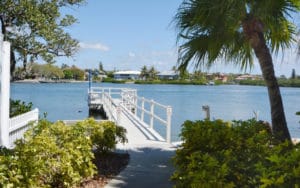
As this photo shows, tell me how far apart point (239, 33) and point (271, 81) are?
1.21m

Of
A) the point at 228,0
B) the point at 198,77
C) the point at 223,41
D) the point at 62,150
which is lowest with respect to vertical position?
the point at 62,150

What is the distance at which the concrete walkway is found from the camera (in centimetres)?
610

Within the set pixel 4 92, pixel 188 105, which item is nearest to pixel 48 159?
pixel 4 92

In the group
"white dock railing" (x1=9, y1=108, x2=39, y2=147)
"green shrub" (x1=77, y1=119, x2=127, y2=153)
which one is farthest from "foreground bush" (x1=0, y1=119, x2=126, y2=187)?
"white dock railing" (x1=9, y1=108, x2=39, y2=147)

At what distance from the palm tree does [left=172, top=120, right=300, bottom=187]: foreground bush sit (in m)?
1.33

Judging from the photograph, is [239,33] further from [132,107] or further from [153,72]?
[153,72]

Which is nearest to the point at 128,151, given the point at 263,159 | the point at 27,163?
the point at 27,163

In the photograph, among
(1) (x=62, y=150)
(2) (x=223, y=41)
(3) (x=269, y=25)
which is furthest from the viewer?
(2) (x=223, y=41)

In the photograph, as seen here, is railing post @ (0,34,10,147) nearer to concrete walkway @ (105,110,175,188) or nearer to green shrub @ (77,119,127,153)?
green shrub @ (77,119,127,153)

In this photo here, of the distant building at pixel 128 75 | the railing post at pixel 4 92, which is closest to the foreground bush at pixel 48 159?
the railing post at pixel 4 92

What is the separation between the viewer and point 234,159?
12.4 ft

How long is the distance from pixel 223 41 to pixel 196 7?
3.33ft

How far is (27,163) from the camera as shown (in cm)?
430

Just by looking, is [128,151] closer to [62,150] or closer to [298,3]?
[62,150]
